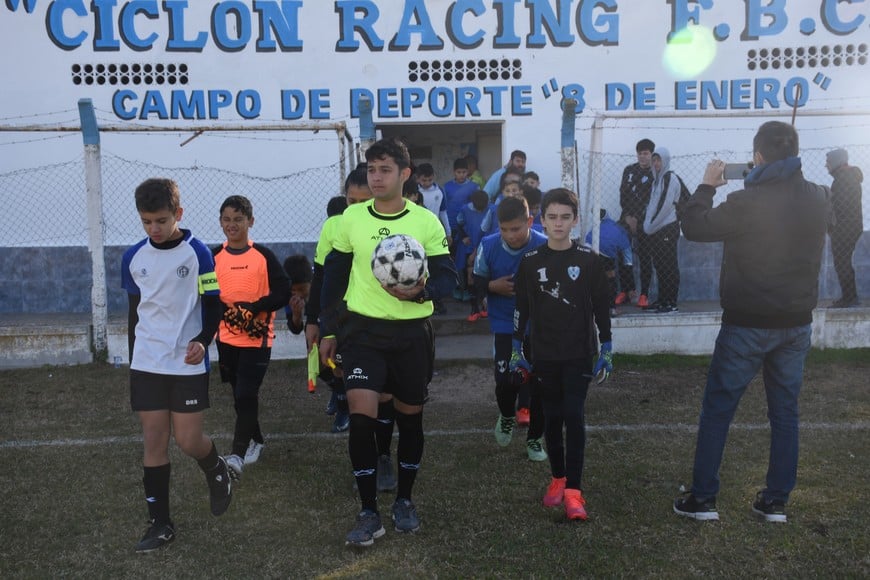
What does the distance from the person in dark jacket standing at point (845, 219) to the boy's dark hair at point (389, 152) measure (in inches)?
266

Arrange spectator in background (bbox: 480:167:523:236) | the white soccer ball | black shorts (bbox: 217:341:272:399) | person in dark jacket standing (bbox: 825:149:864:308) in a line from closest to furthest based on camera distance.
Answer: the white soccer ball
black shorts (bbox: 217:341:272:399)
spectator in background (bbox: 480:167:523:236)
person in dark jacket standing (bbox: 825:149:864:308)

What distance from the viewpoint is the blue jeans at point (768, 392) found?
4.20 meters

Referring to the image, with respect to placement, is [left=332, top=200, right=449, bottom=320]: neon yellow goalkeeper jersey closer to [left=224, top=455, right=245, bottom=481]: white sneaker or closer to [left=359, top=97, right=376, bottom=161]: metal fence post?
[left=224, top=455, right=245, bottom=481]: white sneaker

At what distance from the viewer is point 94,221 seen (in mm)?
8586

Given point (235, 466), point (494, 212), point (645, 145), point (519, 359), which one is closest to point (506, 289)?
point (519, 359)

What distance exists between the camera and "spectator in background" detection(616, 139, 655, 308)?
9812mm

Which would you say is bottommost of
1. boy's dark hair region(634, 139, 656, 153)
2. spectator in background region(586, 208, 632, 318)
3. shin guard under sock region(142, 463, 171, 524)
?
shin guard under sock region(142, 463, 171, 524)

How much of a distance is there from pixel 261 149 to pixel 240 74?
39.1 inches

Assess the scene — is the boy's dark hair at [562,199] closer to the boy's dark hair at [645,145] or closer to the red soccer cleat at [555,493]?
the red soccer cleat at [555,493]

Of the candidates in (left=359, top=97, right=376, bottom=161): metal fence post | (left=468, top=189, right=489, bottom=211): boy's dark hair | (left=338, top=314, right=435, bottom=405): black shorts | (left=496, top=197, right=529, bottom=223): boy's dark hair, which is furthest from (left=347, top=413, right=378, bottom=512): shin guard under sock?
(left=468, top=189, right=489, bottom=211): boy's dark hair

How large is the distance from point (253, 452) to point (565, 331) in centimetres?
227

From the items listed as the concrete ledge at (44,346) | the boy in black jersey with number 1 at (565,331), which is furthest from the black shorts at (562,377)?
the concrete ledge at (44,346)

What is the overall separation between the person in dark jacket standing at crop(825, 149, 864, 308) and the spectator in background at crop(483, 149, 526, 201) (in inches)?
136

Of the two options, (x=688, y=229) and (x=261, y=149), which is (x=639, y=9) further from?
(x=688, y=229)
